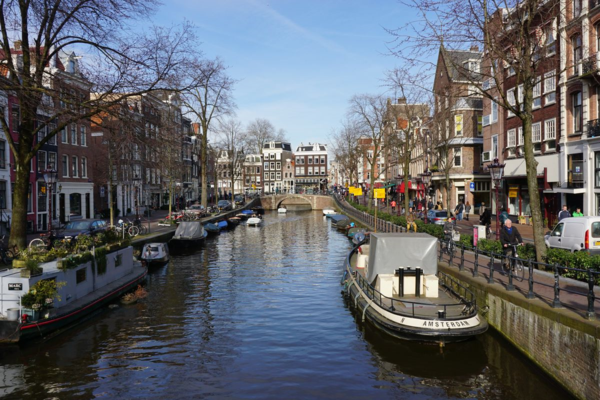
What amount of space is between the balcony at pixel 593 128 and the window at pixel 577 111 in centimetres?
121

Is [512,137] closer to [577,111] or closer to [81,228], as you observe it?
[577,111]

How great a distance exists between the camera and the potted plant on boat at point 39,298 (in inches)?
574

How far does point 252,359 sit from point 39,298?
6629 millimetres

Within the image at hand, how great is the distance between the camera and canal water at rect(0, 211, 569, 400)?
11.8m

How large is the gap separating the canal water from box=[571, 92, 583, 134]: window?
60.4 ft

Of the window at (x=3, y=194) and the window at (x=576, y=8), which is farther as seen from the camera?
the window at (x=3, y=194)

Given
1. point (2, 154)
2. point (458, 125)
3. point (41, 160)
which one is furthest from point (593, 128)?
point (41, 160)

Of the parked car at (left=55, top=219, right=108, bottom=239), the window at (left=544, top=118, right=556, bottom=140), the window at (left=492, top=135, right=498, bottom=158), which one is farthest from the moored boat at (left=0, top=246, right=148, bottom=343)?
the window at (left=492, top=135, right=498, bottom=158)

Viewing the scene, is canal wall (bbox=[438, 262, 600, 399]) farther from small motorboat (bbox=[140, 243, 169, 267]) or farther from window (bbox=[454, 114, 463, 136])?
window (bbox=[454, 114, 463, 136])

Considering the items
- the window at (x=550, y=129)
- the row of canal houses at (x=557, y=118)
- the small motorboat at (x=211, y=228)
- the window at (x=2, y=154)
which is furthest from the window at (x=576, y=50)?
the window at (x=2, y=154)

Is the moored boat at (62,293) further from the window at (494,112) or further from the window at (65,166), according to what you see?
the window at (494,112)

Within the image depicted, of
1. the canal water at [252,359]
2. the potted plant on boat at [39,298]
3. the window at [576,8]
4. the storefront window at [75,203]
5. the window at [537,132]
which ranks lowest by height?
the canal water at [252,359]

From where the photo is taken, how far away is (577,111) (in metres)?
29.3

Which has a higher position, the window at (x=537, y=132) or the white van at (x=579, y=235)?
the window at (x=537, y=132)
